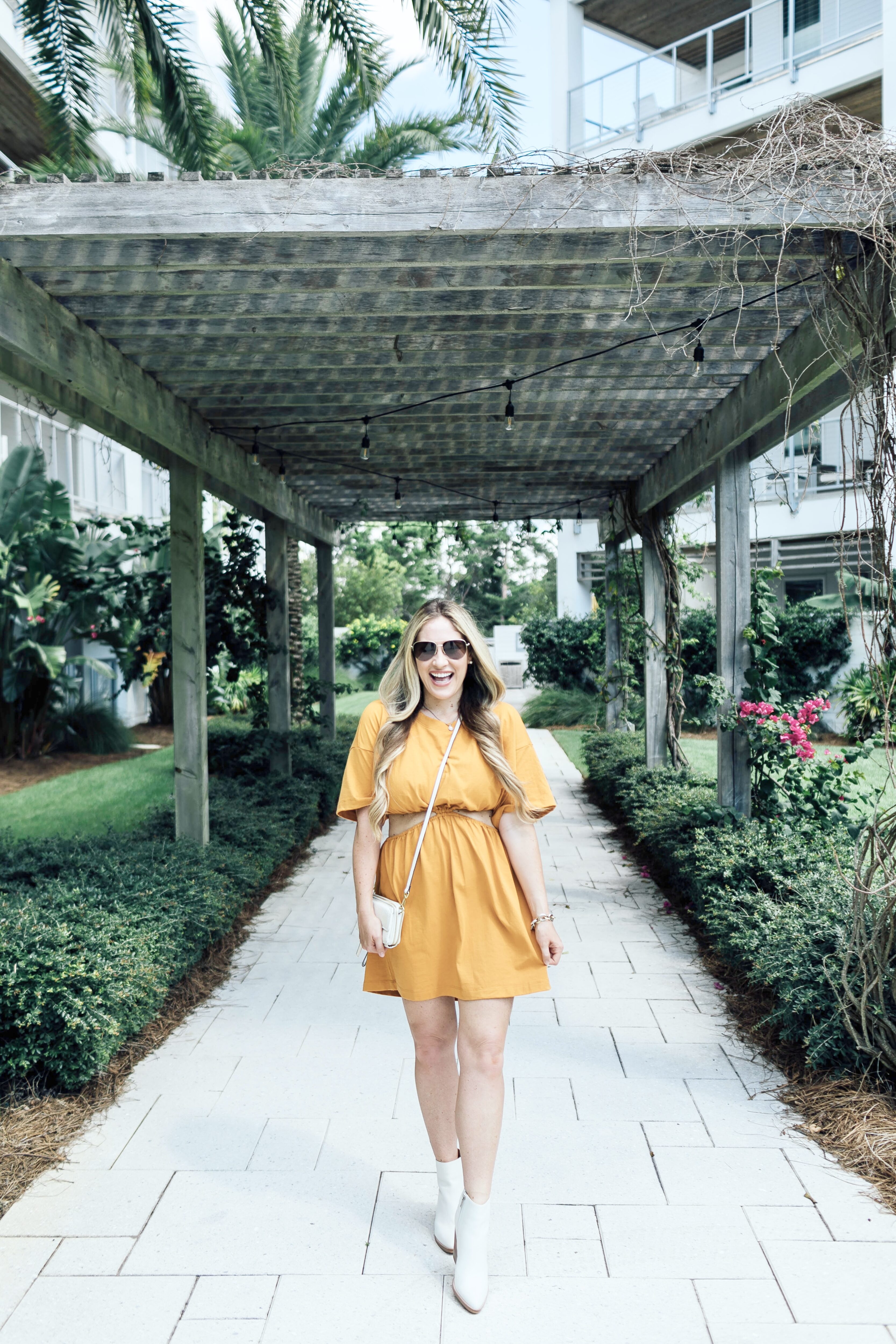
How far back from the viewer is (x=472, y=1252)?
255cm

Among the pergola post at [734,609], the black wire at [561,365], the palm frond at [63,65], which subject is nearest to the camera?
the black wire at [561,365]

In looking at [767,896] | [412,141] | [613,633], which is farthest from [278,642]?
[412,141]

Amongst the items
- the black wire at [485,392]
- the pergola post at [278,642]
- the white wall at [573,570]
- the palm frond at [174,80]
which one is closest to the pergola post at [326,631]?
the pergola post at [278,642]

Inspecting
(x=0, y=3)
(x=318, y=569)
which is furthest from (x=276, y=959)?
(x=0, y=3)

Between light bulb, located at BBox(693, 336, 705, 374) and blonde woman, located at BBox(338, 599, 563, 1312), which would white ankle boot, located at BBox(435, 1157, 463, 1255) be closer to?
blonde woman, located at BBox(338, 599, 563, 1312)

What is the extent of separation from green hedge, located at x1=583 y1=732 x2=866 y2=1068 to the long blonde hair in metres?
1.77

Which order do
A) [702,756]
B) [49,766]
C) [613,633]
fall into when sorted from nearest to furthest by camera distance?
1. [613,633]
2. [49,766]
3. [702,756]

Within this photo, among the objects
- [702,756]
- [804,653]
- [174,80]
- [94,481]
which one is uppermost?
[174,80]

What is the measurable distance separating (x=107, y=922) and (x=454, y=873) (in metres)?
2.10

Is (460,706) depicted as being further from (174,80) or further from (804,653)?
(804,653)

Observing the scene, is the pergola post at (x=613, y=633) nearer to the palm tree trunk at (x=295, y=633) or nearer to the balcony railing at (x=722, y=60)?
the palm tree trunk at (x=295, y=633)

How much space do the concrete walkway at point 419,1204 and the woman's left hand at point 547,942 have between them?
2.65 feet

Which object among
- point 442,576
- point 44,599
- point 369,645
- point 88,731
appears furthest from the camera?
point 442,576

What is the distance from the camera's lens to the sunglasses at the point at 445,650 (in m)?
2.79
